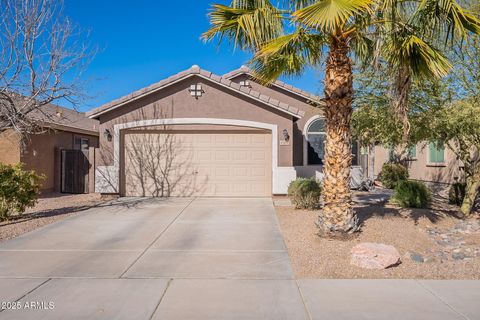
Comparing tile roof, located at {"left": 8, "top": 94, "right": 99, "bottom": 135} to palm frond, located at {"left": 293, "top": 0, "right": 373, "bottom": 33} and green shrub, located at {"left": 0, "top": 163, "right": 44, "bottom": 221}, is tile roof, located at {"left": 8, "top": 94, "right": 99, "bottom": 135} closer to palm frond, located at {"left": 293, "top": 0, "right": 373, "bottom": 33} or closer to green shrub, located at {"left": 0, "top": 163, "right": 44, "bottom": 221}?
green shrub, located at {"left": 0, "top": 163, "right": 44, "bottom": 221}

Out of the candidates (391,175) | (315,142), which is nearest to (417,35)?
(315,142)

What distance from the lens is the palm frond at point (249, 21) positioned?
7.75 meters

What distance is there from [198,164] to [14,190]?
6.29 m

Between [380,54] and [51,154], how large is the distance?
14.1 metres

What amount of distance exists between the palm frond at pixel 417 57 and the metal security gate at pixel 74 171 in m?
12.4

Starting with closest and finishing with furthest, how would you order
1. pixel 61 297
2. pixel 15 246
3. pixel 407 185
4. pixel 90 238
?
pixel 61 297 < pixel 15 246 < pixel 90 238 < pixel 407 185

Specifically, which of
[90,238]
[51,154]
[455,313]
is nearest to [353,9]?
[455,313]

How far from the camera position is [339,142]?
24.5ft

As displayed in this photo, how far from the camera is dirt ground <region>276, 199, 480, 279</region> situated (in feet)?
19.0

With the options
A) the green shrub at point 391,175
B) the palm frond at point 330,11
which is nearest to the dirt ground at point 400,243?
the palm frond at point 330,11

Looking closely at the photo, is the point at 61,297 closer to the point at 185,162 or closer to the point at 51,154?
the point at 185,162

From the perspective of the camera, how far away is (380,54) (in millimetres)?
8188

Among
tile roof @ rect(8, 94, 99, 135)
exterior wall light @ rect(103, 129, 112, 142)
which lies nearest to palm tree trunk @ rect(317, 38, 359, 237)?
tile roof @ rect(8, 94, 99, 135)

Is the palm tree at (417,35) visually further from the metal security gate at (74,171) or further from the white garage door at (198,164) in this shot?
the metal security gate at (74,171)
